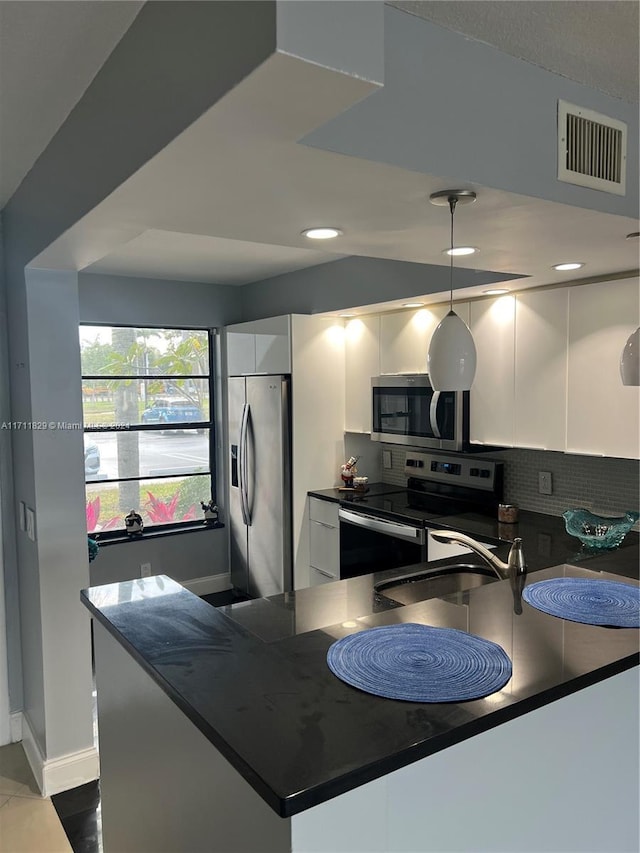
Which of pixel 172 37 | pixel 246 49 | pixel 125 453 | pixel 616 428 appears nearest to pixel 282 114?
pixel 246 49

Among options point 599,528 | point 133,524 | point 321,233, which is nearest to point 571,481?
point 599,528

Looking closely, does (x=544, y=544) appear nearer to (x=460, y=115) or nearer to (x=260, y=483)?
(x=460, y=115)

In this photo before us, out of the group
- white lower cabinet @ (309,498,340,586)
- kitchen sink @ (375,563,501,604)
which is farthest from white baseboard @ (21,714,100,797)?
white lower cabinet @ (309,498,340,586)

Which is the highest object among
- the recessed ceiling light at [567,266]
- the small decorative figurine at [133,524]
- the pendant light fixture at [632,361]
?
the recessed ceiling light at [567,266]

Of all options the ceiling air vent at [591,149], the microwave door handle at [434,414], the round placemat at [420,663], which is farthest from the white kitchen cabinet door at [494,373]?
the round placemat at [420,663]

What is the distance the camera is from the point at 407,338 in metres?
Result: 3.99

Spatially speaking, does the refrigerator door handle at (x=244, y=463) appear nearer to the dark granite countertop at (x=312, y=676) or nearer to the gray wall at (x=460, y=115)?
the dark granite countertop at (x=312, y=676)

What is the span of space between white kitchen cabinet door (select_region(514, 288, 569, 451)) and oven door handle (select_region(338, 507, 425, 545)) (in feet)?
2.45

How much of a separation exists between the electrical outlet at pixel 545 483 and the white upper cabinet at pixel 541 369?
0.37 metres

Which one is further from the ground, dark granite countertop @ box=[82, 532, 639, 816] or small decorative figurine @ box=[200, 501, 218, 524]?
dark granite countertop @ box=[82, 532, 639, 816]

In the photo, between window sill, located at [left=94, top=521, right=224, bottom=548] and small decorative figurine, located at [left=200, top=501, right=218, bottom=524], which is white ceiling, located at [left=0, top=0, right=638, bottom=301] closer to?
window sill, located at [left=94, top=521, right=224, bottom=548]

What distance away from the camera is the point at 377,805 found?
1145 mm

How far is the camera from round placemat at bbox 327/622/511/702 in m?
1.35

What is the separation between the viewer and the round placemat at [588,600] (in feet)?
5.87
